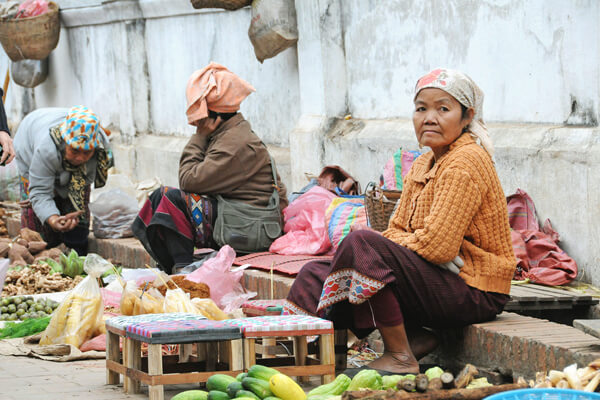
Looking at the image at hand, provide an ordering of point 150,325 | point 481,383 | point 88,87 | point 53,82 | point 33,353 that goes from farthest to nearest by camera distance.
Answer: point 53,82 → point 88,87 → point 33,353 → point 150,325 → point 481,383

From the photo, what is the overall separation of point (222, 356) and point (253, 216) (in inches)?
96.4

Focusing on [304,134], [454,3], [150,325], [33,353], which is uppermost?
[454,3]

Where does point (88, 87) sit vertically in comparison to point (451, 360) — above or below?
above

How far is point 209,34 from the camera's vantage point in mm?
10711

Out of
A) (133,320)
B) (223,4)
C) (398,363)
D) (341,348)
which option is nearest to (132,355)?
(133,320)

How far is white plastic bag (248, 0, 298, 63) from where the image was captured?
8789 millimetres

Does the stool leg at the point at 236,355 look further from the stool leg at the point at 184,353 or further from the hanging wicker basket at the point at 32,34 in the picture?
the hanging wicker basket at the point at 32,34

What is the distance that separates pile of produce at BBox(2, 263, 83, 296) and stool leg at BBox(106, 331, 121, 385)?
283cm

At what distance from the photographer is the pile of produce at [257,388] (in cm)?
382

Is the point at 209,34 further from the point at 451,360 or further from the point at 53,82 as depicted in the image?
the point at 451,360

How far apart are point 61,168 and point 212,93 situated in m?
2.21

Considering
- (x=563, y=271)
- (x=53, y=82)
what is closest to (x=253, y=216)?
(x=563, y=271)

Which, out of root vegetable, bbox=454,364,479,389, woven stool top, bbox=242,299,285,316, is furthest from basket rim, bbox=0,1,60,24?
root vegetable, bbox=454,364,479,389

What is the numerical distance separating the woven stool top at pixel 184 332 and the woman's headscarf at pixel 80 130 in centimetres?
417
